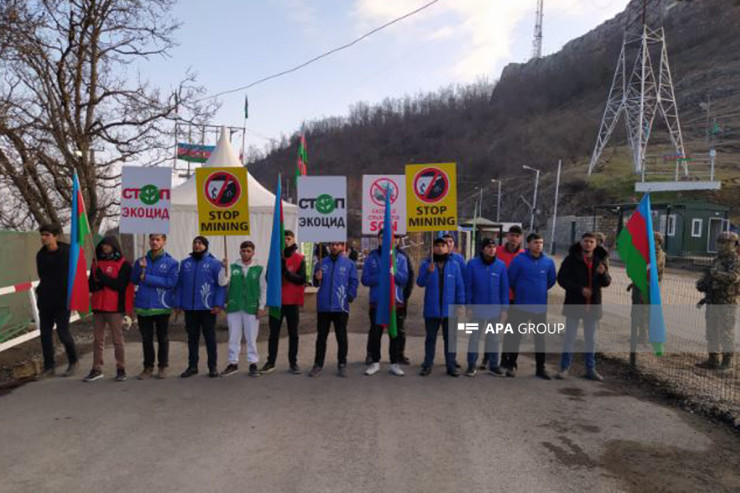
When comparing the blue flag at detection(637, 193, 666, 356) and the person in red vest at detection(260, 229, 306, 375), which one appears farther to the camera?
the person in red vest at detection(260, 229, 306, 375)

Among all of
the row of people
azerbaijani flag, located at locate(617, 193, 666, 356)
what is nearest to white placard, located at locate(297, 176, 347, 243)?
the row of people

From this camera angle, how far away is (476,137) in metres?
134

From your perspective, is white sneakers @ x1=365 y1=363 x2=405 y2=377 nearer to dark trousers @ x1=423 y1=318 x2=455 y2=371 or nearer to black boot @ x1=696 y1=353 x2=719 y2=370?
dark trousers @ x1=423 y1=318 x2=455 y2=371

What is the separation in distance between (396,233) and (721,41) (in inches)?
5556

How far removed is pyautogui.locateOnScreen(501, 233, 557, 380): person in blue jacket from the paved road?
463 mm

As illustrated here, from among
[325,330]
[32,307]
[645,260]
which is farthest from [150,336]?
[645,260]

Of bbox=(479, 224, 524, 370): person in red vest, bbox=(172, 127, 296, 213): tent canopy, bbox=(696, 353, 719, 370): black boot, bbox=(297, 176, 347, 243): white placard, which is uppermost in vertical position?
bbox=(172, 127, 296, 213): tent canopy

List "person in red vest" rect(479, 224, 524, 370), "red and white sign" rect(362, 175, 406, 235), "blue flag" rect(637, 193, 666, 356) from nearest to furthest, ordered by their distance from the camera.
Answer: "blue flag" rect(637, 193, 666, 356)
"person in red vest" rect(479, 224, 524, 370)
"red and white sign" rect(362, 175, 406, 235)

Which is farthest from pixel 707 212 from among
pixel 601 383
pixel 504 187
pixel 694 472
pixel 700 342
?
pixel 504 187

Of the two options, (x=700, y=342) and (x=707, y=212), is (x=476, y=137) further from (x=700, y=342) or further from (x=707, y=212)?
(x=700, y=342)

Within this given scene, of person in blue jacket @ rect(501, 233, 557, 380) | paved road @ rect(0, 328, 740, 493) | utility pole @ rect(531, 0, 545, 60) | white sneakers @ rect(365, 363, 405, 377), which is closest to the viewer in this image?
paved road @ rect(0, 328, 740, 493)

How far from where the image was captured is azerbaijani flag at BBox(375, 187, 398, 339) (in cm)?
748

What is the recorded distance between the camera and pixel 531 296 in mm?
7633

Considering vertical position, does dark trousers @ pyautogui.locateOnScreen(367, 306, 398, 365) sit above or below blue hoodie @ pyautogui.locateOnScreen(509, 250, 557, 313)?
below
